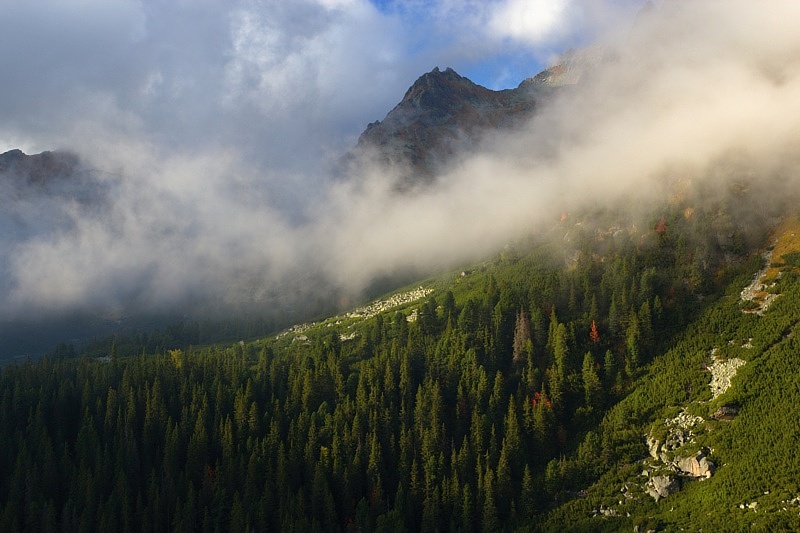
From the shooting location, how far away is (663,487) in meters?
116

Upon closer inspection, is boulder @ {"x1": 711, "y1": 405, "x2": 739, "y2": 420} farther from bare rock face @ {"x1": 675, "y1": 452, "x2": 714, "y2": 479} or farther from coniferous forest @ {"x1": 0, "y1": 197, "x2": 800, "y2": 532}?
bare rock face @ {"x1": 675, "y1": 452, "x2": 714, "y2": 479}

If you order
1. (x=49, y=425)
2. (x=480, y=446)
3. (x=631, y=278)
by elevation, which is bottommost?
(x=480, y=446)

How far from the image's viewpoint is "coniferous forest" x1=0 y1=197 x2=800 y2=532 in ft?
408

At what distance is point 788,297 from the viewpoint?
464 feet

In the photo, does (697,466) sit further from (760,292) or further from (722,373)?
(760,292)

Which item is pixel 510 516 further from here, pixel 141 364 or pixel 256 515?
pixel 141 364

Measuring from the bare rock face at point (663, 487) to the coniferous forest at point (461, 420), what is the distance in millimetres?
2076

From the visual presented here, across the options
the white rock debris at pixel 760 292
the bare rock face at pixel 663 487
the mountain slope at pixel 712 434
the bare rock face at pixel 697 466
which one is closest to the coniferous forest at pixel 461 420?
the mountain slope at pixel 712 434

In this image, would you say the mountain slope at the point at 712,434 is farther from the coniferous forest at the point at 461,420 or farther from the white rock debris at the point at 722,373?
the coniferous forest at the point at 461,420

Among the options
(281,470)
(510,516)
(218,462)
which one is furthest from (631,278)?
Result: (218,462)

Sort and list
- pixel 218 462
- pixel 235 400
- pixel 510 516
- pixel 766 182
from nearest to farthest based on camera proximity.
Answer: pixel 510 516, pixel 218 462, pixel 235 400, pixel 766 182

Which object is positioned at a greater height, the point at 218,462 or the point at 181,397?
the point at 181,397

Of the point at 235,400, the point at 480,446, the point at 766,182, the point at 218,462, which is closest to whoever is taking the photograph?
the point at 480,446

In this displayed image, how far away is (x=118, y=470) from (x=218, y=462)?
2193 cm
